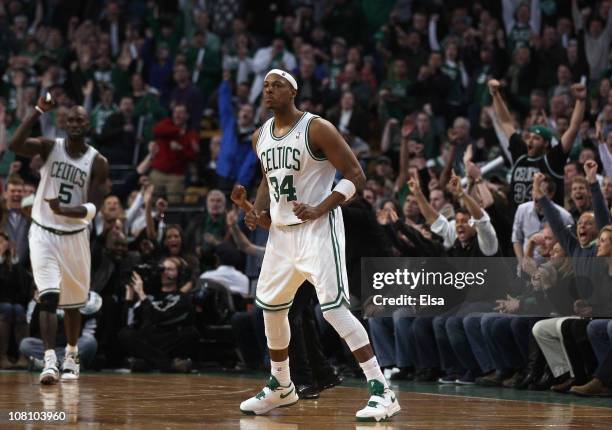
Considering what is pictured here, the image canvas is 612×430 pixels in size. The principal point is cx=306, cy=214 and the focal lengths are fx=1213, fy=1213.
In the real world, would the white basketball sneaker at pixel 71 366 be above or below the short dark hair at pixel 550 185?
below

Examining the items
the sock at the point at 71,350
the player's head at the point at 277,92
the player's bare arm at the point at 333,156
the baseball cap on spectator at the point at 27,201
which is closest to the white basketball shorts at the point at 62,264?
the sock at the point at 71,350

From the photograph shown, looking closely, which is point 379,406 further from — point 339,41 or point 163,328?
point 339,41

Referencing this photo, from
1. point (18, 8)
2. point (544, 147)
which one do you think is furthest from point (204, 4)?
point (544, 147)

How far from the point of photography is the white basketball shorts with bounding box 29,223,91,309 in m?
11.6

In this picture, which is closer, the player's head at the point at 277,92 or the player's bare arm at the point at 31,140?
the player's head at the point at 277,92

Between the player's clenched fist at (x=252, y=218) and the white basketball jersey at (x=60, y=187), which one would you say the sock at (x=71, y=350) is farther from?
the player's clenched fist at (x=252, y=218)

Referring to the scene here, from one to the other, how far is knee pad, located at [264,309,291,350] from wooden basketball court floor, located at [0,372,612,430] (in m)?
0.49

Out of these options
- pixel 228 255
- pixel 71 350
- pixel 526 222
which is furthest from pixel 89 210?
pixel 526 222

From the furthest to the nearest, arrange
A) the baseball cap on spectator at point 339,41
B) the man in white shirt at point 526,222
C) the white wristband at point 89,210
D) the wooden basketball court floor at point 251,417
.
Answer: the baseball cap on spectator at point 339,41, the man in white shirt at point 526,222, the white wristband at point 89,210, the wooden basketball court floor at point 251,417

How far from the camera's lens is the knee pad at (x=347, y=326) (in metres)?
8.20

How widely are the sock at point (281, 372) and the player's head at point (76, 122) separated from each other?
3.98m

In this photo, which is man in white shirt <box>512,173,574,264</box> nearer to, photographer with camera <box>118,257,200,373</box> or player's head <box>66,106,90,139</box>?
photographer with camera <box>118,257,200,373</box>

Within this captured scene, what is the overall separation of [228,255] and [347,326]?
685 centimetres

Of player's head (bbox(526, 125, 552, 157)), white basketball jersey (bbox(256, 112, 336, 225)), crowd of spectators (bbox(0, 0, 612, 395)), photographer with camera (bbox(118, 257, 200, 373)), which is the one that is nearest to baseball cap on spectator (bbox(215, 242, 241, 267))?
crowd of spectators (bbox(0, 0, 612, 395))
